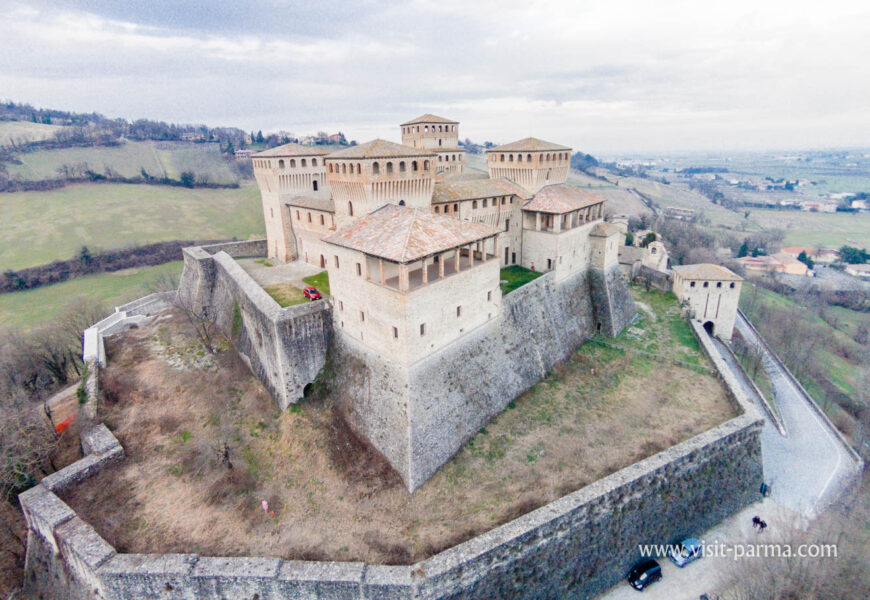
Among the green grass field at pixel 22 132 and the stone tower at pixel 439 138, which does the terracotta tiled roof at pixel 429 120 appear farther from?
the green grass field at pixel 22 132

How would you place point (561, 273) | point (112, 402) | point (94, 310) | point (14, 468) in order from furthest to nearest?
point (94, 310) < point (561, 273) < point (112, 402) < point (14, 468)

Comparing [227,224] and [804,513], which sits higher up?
[227,224]

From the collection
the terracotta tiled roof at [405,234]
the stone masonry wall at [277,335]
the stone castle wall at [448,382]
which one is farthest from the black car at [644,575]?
the stone masonry wall at [277,335]

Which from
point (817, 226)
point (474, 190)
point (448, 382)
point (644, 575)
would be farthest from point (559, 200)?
point (817, 226)

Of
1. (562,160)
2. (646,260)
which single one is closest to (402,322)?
(562,160)

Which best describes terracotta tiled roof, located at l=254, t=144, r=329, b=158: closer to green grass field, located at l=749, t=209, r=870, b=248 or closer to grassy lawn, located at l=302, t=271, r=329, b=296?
grassy lawn, located at l=302, t=271, r=329, b=296

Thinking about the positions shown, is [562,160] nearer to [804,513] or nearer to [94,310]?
[804,513]

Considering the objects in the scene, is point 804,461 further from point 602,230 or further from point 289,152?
point 289,152
